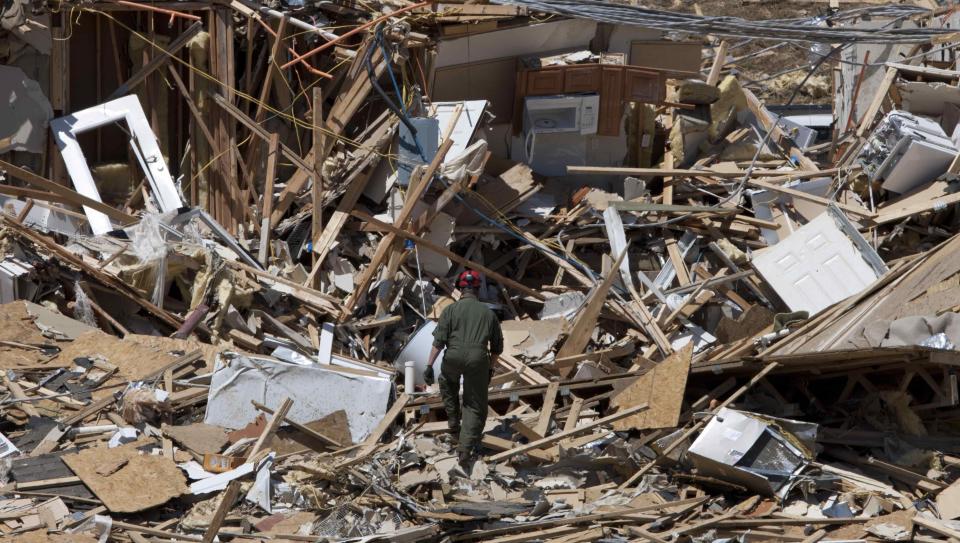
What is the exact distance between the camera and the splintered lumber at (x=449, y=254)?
1230cm

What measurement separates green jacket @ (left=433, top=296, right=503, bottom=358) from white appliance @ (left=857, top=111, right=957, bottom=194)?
239 inches

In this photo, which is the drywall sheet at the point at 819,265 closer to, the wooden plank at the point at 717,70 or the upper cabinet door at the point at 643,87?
the upper cabinet door at the point at 643,87

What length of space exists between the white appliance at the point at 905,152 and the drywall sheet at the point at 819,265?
109cm

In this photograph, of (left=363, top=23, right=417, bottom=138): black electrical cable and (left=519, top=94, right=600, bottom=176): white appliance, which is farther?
(left=519, top=94, right=600, bottom=176): white appliance

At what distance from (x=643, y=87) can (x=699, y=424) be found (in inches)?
225

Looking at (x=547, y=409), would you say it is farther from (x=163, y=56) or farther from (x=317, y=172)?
(x=163, y=56)

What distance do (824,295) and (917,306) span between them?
2633 mm

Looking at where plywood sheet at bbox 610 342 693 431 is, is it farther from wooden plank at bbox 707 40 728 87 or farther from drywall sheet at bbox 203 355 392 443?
wooden plank at bbox 707 40 728 87

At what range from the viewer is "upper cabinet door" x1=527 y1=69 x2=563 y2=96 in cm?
1436

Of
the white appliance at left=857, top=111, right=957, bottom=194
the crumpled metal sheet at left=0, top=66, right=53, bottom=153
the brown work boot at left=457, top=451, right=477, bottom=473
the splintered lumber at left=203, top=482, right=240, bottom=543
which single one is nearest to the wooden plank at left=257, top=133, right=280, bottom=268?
the crumpled metal sheet at left=0, top=66, right=53, bottom=153

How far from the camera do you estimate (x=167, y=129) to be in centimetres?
1293

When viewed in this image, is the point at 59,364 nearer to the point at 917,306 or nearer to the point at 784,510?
the point at 784,510

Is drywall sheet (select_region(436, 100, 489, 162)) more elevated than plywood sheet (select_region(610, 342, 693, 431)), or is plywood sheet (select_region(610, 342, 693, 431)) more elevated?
drywall sheet (select_region(436, 100, 489, 162))

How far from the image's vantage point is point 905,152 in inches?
512
